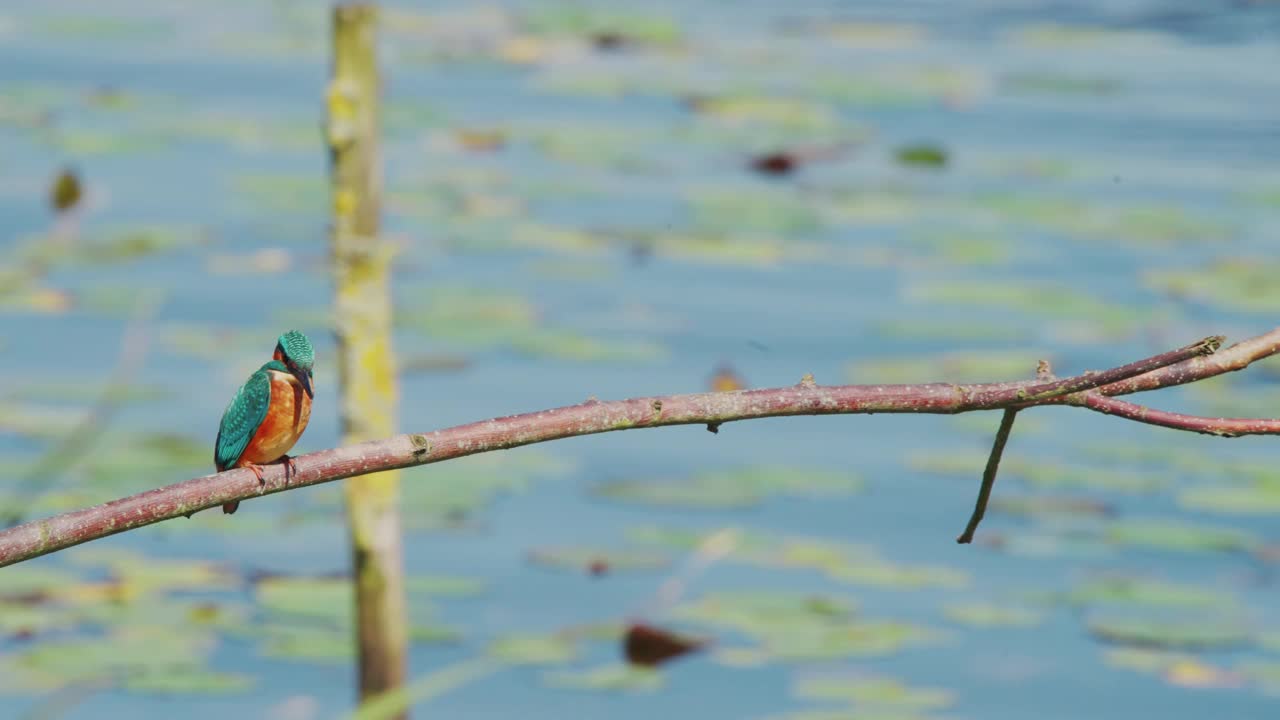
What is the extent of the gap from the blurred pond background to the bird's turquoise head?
2426mm

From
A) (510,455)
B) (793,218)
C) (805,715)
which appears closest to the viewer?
(805,715)

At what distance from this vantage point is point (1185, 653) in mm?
5184

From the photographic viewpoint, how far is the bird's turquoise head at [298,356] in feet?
5.96

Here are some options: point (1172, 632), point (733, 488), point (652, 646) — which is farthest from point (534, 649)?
point (1172, 632)

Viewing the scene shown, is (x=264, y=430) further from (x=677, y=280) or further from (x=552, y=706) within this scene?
(x=677, y=280)

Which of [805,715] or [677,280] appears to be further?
[677,280]

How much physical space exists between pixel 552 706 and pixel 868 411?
3647mm

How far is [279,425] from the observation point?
1.82 metres

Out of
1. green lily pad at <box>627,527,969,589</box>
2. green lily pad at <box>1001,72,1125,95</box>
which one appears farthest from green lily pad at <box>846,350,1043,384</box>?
green lily pad at <box>1001,72,1125,95</box>

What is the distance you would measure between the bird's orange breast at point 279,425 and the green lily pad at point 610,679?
3.26 meters

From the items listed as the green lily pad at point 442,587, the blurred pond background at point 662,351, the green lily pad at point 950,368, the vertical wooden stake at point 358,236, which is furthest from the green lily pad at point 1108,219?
the vertical wooden stake at point 358,236

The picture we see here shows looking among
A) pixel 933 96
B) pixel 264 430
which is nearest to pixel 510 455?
pixel 264 430

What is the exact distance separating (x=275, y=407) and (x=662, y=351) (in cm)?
554

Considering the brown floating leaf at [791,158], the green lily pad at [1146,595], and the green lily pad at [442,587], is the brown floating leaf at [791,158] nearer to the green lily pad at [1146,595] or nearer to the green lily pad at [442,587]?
the green lily pad at [1146,595]
